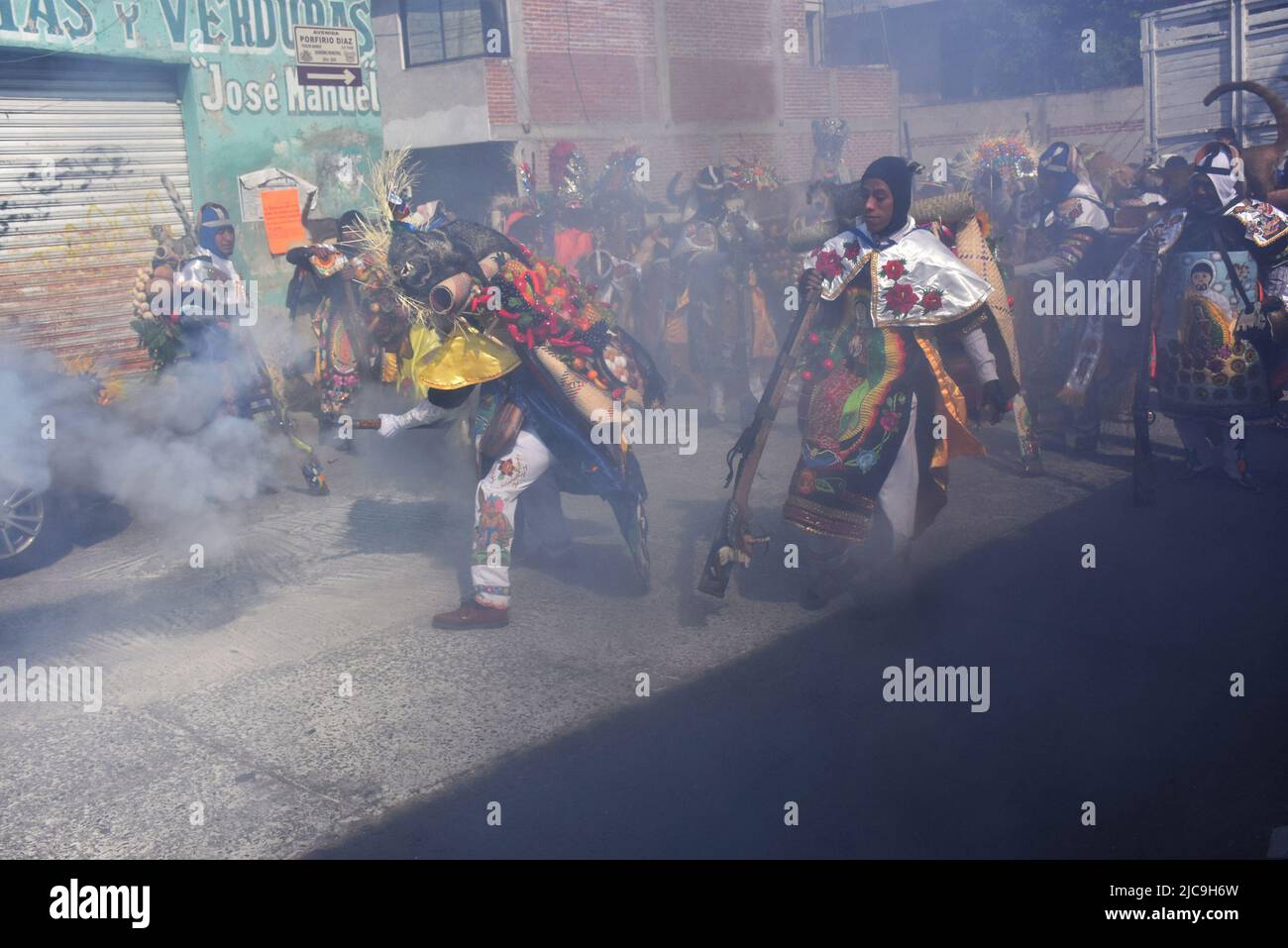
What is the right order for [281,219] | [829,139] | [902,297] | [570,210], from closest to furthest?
[902,297] < [281,219] < [570,210] < [829,139]

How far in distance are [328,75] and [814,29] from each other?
17.7 metres

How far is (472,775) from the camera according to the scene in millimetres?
4457

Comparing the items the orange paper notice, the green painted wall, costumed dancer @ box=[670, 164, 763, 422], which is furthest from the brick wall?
→ costumed dancer @ box=[670, 164, 763, 422]

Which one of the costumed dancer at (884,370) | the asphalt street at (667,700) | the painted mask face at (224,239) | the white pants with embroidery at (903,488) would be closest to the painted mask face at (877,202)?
the costumed dancer at (884,370)

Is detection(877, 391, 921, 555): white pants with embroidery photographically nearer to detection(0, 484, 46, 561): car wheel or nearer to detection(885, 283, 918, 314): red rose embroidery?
detection(885, 283, 918, 314): red rose embroidery

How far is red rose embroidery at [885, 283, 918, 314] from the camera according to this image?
537cm

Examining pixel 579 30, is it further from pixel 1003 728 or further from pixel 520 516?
pixel 1003 728

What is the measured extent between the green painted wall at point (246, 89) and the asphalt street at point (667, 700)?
5.52m

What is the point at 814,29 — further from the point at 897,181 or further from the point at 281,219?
the point at 897,181

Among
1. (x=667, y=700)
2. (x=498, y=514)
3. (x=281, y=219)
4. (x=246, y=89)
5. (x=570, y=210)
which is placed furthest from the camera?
(x=570, y=210)

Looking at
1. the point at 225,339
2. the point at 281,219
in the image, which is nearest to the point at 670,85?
the point at 281,219

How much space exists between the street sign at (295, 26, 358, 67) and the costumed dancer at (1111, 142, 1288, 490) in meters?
8.93

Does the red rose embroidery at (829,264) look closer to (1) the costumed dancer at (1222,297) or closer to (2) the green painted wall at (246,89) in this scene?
(1) the costumed dancer at (1222,297)

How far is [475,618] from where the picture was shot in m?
5.90
